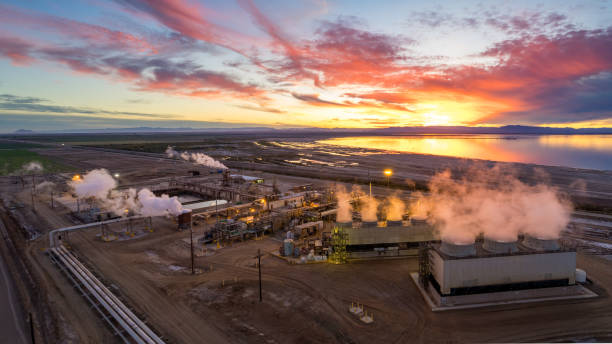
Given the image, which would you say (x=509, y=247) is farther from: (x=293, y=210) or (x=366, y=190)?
(x=366, y=190)

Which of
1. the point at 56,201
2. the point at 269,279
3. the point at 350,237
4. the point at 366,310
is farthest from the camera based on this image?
the point at 56,201

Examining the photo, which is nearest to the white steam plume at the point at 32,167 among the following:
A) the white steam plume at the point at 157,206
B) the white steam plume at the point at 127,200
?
the white steam plume at the point at 127,200

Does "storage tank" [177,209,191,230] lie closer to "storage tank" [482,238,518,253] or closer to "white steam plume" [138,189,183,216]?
"white steam plume" [138,189,183,216]

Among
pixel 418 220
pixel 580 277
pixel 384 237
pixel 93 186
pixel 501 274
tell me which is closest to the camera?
pixel 501 274

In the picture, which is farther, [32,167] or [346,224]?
[32,167]

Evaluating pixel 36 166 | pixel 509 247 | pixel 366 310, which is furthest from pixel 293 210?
pixel 36 166

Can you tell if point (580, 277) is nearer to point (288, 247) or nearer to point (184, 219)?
point (288, 247)

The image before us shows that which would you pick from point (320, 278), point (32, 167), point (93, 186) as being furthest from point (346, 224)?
point (32, 167)

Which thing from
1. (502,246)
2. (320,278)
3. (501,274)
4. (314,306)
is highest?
(502,246)

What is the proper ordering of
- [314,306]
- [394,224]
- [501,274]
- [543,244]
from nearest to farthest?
[314,306] → [501,274] → [543,244] → [394,224]

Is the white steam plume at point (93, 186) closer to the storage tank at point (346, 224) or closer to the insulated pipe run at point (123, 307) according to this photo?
the insulated pipe run at point (123, 307)
